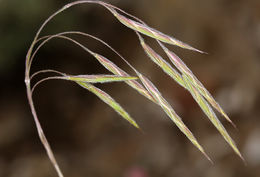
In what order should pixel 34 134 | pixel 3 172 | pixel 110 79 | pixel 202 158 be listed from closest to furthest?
pixel 110 79
pixel 202 158
pixel 3 172
pixel 34 134

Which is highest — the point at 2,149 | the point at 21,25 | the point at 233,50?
the point at 21,25

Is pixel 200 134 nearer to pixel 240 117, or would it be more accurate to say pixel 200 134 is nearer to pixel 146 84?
pixel 240 117

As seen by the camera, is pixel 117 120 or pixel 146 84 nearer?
pixel 146 84

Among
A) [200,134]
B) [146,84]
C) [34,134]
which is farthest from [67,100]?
[146,84]

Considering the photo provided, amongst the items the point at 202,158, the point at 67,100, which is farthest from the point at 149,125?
the point at 67,100

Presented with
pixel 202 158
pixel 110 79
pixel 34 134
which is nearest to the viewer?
pixel 110 79

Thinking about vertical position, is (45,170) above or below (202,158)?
above
